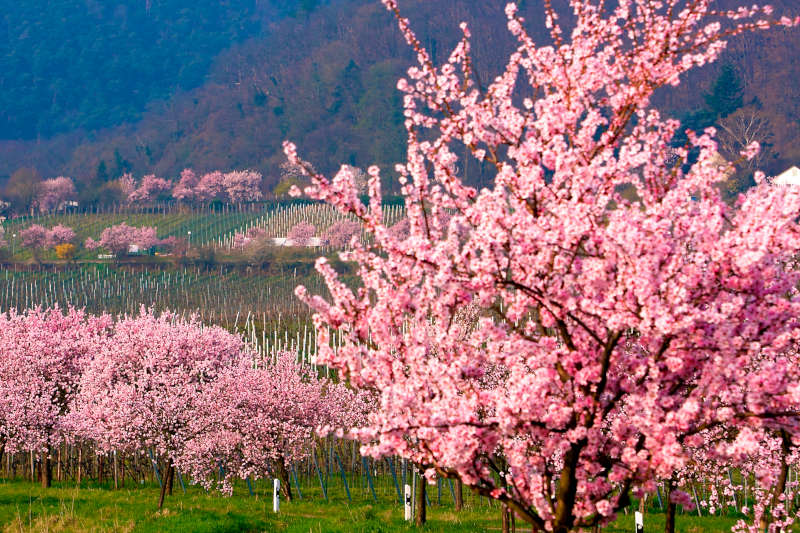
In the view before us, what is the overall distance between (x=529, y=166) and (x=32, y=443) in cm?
3862

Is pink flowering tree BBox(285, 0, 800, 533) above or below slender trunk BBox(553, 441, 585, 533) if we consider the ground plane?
above

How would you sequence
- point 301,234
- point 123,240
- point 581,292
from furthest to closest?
point 301,234
point 123,240
point 581,292

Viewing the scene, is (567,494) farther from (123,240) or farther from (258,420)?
(123,240)

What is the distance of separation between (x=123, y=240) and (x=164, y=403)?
133823 millimetres

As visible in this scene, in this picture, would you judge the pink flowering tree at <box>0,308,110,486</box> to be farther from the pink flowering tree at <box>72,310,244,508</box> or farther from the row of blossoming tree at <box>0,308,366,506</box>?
the pink flowering tree at <box>72,310,244,508</box>

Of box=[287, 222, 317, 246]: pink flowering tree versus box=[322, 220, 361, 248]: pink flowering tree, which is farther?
box=[287, 222, 317, 246]: pink flowering tree

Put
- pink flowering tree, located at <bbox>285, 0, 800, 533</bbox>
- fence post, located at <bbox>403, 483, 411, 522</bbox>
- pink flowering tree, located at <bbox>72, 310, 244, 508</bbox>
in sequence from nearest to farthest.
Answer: pink flowering tree, located at <bbox>285, 0, 800, 533</bbox>, fence post, located at <bbox>403, 483, 411, 522</bbox>, pink flowering tree, located at <bbox>72, 310, 244, 508</bbox>

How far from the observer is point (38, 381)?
146 feet

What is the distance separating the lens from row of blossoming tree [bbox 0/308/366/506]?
34.8m

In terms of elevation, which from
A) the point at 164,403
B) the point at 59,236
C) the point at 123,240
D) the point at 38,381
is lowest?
the point at 164,403

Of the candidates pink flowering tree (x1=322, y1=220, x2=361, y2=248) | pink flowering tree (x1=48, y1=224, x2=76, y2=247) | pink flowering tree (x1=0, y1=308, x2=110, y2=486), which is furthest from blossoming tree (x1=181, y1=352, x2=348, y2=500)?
pink flowering tree (x1=48, y1=224, x2=76, y2=247)

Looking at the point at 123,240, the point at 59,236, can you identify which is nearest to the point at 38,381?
the point at 123,240

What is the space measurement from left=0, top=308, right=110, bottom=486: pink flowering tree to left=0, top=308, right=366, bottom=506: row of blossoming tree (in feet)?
0.25

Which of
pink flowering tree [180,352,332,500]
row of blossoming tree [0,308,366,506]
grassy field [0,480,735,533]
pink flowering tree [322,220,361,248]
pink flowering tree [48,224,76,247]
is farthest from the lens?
pink flowering tree [48,224,76,247]
